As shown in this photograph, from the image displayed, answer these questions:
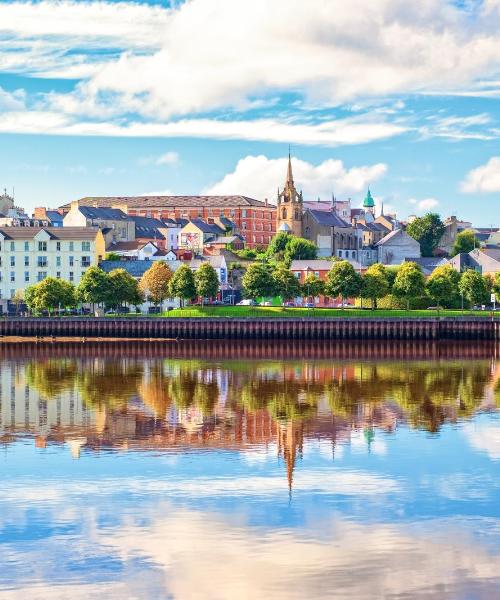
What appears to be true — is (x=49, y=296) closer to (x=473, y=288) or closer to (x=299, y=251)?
(x=473, y=288)

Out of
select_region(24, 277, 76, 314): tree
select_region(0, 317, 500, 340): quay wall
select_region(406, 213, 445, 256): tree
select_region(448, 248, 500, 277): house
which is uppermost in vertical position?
select_region(406, 213, 445, 256): tree

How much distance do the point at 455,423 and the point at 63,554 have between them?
986 inches

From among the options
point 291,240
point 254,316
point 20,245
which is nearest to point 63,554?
point 254,316

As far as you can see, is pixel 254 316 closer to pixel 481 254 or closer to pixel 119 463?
pixel 481 254

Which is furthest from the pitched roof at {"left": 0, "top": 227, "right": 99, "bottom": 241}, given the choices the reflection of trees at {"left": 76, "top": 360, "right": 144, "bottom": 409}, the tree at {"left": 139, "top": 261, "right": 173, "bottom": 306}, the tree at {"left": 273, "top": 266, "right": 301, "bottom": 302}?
the reflection of trees at {"left": 76, "top": 360, "right": 144, "bottom": 409}

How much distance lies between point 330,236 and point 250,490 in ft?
518

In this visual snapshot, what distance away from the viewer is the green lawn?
115706 millimetres

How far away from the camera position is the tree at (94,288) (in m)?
120

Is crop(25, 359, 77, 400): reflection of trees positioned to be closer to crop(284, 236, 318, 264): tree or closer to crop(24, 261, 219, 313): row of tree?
crop(24, 261, 219, 313): row of tree

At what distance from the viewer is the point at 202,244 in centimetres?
18000

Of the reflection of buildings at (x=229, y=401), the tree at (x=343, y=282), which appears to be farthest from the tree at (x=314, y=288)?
the reflection of buildings at (x=229, y=401)

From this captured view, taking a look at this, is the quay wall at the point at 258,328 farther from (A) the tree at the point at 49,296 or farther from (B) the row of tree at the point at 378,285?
(B) the row of tree at the point at 378,285

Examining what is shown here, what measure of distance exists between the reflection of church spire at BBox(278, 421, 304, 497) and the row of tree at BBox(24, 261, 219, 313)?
7243cm

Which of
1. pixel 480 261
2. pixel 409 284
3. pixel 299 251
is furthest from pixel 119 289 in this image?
pixel 480 261
